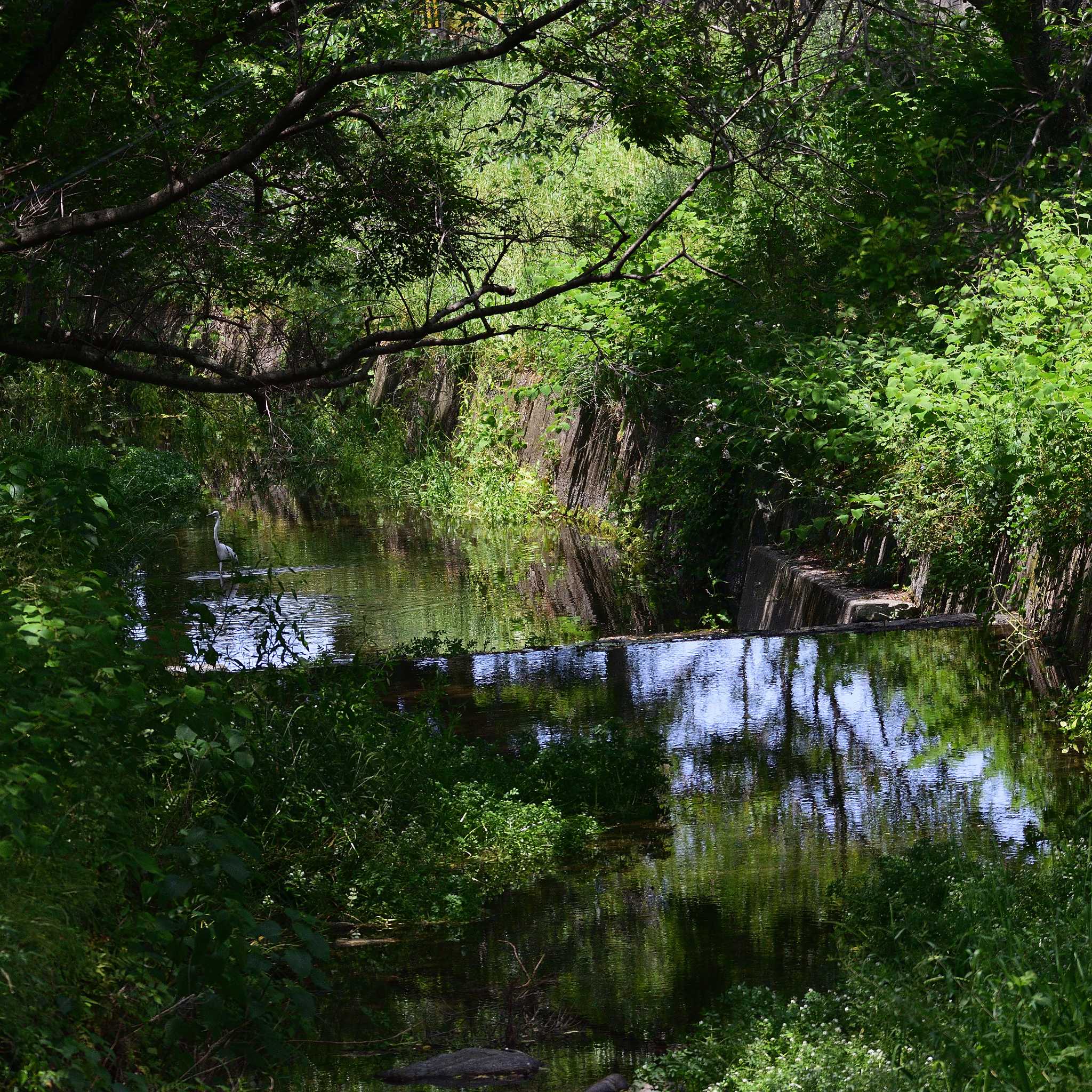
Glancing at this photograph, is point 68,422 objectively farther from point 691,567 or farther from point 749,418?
point 749,418

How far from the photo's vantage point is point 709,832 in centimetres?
545

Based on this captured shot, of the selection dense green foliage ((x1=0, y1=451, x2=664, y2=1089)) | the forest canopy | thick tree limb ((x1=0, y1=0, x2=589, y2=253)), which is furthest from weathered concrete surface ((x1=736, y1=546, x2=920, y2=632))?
thick tree limb ((x1=0, y1=0, x2=589, y2=253))

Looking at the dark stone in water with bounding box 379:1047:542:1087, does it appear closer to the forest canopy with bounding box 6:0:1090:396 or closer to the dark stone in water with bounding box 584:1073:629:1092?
the dark stone in water with bounding box 584:1073:629:1092

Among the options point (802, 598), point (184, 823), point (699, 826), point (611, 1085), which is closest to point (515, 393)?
point (802, 598)

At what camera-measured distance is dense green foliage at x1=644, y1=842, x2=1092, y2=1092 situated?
3.07m

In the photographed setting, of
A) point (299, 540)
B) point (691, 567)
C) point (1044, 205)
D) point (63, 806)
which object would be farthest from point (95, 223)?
point (299, 540)

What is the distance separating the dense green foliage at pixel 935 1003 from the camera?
3.07 metres

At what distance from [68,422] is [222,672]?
14902 mm

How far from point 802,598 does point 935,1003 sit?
6.67 m

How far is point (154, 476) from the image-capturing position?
61.4 feet

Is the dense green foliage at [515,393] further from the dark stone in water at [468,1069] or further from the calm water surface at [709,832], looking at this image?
the dark stone in water at [468,1069]

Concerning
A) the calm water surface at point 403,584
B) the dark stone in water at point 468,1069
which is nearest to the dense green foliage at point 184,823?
the dark stone in water at point 468,1069

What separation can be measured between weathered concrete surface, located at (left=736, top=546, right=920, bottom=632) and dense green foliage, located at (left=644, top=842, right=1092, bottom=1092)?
14.5 feet

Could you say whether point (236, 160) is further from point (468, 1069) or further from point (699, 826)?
point (468, 1069)
